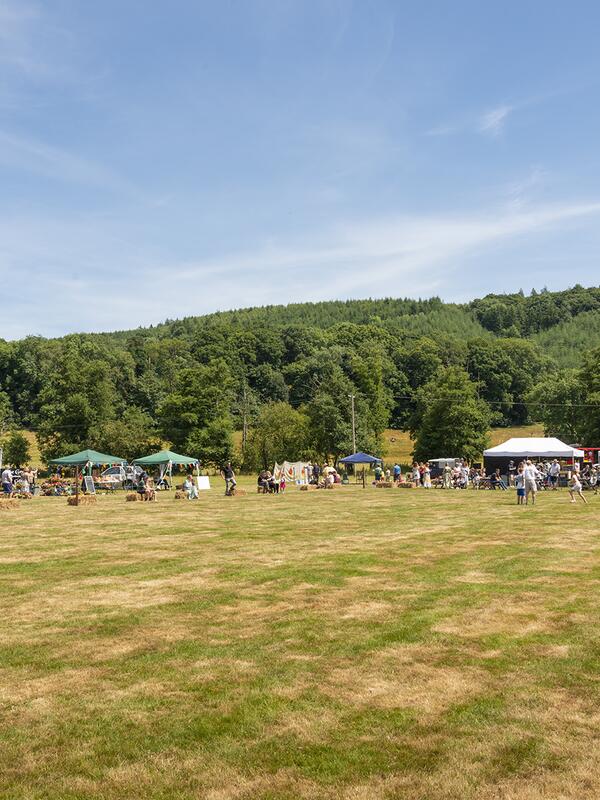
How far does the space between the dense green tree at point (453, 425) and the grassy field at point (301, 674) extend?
58.6 m

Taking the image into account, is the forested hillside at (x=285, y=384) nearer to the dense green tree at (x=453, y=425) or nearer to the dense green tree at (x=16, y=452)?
the dense green tree at (x=453, y=425)

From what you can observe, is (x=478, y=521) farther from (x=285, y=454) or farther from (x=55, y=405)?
(x=55, y=405)

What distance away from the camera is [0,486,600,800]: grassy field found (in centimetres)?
478

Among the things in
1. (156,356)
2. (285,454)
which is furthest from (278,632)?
(156,356)

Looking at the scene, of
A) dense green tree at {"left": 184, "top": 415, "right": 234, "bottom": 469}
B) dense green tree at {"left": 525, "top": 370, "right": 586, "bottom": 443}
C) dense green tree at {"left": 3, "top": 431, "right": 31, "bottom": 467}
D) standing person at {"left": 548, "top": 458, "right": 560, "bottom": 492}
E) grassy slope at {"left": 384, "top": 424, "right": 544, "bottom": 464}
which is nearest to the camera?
standing person at {"left": 548, "top": 458, "right": 560, "bottom": 492}

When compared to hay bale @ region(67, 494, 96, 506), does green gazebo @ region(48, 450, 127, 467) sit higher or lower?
higher

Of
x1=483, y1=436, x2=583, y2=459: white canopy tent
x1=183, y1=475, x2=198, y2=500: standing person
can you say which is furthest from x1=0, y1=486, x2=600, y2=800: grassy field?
x1=483, y1=436, x2=583, y2=459: white canopy tent

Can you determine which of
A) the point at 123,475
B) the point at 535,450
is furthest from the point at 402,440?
the point at 123,475

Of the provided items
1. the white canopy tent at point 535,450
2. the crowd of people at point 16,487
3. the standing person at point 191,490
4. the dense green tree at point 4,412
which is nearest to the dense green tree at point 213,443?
the dense green tree at point 4,412

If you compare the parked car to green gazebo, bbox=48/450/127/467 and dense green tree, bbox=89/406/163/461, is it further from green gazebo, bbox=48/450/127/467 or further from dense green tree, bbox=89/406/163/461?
dense green tree, bbox=89/406/163/461

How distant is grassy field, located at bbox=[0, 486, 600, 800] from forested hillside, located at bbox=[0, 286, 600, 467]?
2323 inches

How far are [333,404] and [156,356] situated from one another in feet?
173

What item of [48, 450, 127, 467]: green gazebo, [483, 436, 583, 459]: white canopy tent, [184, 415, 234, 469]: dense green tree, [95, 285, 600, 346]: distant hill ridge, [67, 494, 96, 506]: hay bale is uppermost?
[95, 285, 600, 346]: distant hill ridge

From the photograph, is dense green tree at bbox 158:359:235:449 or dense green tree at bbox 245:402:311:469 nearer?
dense green tree at bbox 158:359:235:449
